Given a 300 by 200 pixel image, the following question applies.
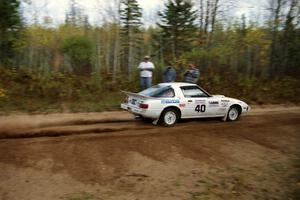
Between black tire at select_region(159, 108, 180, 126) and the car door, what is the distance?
0.34 metres

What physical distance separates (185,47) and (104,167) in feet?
63.6

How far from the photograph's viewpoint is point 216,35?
2631 centimetres

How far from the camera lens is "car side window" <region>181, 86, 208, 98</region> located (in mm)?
13531

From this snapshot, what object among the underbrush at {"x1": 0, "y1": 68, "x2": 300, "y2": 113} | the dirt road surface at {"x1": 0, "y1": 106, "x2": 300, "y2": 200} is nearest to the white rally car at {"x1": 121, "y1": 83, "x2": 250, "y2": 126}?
the dirt road surface at {"x1": 0, "y1": 106, "x2": 300, "y2": 200}

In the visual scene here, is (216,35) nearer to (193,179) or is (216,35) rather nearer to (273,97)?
(273,97)

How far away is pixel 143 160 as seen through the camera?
10.1 meters

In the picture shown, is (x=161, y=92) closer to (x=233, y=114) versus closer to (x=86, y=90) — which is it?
(x=233, y=114)

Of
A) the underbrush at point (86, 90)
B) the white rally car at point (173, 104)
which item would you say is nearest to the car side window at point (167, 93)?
the white rally car at point (173, 104)

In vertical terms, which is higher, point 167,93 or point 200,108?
point 167,93

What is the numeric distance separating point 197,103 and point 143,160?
419cm

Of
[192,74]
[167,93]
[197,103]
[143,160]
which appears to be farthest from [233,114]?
[143,160]

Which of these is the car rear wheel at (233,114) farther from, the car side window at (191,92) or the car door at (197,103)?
the car side window at (191,92)

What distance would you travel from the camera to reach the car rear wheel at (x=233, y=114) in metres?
14.5

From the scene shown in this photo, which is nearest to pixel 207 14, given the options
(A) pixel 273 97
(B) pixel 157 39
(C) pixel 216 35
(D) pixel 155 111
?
(C) pixel 216 35
